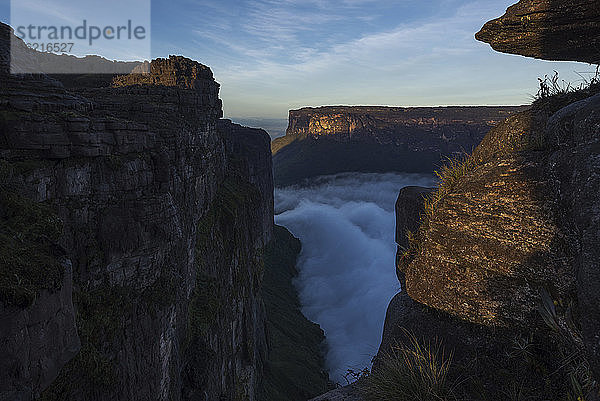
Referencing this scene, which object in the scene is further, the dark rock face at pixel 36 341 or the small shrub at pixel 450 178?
the small shrub at pixel 450 178

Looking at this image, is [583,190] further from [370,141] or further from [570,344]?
[370,141]

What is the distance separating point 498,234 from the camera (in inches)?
270

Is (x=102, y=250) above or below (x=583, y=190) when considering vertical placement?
below

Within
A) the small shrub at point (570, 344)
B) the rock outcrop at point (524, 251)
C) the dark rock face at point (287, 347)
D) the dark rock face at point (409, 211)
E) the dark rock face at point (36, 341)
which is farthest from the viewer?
the dark rock face at point (287, 347)

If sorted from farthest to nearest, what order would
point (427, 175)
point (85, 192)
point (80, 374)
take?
point (427, 175)
point (85, 192)
point (80, 374)

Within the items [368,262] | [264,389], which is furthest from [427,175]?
[264,389]

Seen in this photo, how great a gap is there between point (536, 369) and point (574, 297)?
1.48 m

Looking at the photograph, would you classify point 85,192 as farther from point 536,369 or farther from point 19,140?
point 536,369

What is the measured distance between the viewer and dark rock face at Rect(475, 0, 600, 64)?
740cm

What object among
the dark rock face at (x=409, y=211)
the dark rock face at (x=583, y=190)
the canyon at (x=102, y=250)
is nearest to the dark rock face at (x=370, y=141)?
the canyon at (x=102, y=250)

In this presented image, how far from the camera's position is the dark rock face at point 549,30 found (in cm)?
740

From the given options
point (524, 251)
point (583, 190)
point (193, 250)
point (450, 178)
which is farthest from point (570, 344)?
point (193, 250)

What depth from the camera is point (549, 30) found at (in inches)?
317

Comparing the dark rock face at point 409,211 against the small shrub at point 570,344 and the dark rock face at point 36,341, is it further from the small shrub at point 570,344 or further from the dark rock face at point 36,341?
the dark rock face at point 36,341
